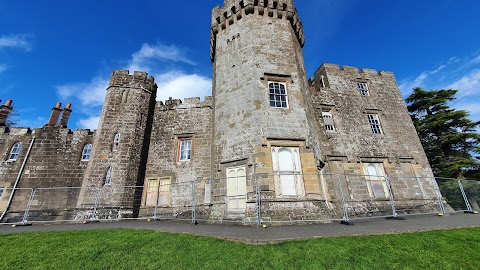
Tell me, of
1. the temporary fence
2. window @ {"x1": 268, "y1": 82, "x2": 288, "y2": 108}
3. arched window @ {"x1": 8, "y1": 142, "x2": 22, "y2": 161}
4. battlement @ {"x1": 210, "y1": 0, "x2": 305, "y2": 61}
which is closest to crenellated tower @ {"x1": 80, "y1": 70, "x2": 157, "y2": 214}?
the temporary fence

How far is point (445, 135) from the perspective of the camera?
66.0 ft

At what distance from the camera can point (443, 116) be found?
20609 mm

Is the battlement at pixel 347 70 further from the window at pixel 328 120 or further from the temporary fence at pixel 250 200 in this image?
the temporary fence at pixel 250 200

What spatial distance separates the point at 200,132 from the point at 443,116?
22.2 metres

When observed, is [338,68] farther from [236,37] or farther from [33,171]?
[33,171]

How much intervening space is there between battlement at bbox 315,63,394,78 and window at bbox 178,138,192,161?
458 inches

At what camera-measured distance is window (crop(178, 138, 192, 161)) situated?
49.7 ft

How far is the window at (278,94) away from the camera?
11.5 m

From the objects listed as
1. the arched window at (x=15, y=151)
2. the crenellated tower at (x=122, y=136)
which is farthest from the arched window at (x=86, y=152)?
the arched window at (x=15, y=151)

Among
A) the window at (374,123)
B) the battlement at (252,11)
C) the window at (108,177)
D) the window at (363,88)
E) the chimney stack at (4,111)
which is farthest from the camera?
the chimney stack at (4,111)

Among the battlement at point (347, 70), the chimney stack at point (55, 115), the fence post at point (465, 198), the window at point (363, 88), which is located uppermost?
the battlement at point (347, 70)

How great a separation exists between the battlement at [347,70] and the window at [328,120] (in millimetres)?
3581

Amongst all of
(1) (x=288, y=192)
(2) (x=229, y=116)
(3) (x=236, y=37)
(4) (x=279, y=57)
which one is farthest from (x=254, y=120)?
(3) (x=236, y=37)

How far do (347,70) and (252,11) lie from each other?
9223mm
